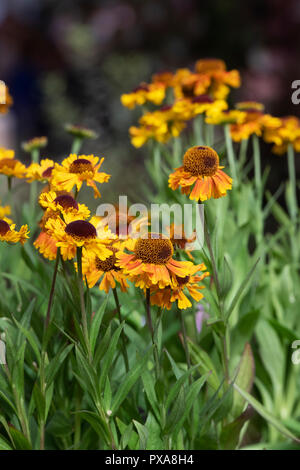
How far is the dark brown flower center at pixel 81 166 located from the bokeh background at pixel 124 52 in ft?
6.63

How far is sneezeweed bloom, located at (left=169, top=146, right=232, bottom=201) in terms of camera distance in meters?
0.75

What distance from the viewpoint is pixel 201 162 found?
0.76 meters

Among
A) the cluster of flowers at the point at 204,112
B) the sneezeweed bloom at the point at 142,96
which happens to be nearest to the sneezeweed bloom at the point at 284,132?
the cluster of flowers at the point at 204,112

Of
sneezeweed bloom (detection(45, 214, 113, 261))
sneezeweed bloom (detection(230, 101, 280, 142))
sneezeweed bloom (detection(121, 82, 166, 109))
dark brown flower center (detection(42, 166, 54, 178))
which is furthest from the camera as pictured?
sneezeweed bloom (detection(121, 82, 166, 109))

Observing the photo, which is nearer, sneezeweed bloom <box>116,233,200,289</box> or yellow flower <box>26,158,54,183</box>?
sneezeweed bloom <box>116,233,200,289</box>

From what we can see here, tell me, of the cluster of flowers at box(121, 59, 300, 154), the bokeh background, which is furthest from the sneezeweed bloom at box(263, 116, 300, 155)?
the bokeh background

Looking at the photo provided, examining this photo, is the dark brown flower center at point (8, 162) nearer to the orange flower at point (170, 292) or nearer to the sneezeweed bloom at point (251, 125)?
the orange flower at point (170, 292)

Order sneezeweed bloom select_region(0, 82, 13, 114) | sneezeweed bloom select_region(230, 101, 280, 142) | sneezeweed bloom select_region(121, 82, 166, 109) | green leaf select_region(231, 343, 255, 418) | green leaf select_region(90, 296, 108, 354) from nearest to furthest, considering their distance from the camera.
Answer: green leaf select_region(90, 296, 108, 354) → green leaf select_region(231, 343, 255, 418) → sneezeweed bloom select_region(0, 82, 13, 114) → sneezeweed bloom select_region(230, 101, 280, 142) → sneezeweed bloom select_region(121, 82, 166, 109)

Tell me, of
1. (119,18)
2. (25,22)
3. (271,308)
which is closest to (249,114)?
(271,308)

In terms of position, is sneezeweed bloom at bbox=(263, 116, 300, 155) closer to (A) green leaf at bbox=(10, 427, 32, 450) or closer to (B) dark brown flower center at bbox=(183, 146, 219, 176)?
(B) dark brown flower center at bbox=(183, 146, 219, 176)

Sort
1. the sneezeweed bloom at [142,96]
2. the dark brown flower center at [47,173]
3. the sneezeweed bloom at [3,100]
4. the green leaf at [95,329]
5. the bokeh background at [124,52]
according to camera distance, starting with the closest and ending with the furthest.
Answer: the green leaf at [95,329]
the dark brown flower center at [47,173]
the sneezeweed bloom at [3,100]
the sneezeweed bloom at [142,96]
the bokeh background at [124,52]

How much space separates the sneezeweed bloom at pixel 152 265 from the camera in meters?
0.67

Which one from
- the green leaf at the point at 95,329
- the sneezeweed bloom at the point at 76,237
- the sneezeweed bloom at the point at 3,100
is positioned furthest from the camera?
the sneezeweed bloom at the point at 3,100

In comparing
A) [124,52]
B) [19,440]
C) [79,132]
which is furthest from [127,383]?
[124,52]
